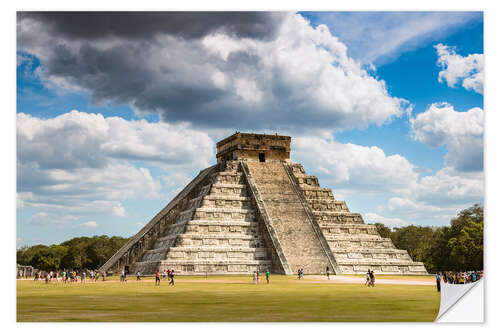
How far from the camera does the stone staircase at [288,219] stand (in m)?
36.0

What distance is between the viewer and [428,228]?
7112 centimetres

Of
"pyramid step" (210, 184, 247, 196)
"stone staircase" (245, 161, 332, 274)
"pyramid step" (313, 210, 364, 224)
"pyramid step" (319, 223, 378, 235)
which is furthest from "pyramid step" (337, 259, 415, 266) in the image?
"pyramid step" (210, 184, 247, 196)

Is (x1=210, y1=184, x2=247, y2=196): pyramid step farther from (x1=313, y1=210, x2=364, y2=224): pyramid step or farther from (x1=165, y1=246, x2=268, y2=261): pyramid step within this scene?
(x1=165, y1=246, x2=268, y2=261): pyramid step

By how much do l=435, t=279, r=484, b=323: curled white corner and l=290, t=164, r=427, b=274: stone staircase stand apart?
20299 millimetres

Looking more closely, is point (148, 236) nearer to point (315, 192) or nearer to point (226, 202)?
point (226, 202)

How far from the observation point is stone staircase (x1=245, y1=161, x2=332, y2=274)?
36.0 metres

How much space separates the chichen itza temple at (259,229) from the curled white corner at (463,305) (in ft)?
61.6

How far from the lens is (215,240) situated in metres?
36.7

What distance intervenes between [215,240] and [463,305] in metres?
22.5

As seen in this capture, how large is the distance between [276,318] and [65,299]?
855cm

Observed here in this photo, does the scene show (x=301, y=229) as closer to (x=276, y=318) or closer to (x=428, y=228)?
(x=276, y=318)

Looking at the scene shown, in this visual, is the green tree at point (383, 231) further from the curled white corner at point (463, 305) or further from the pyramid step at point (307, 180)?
the curled white corner at point (463, 305)
